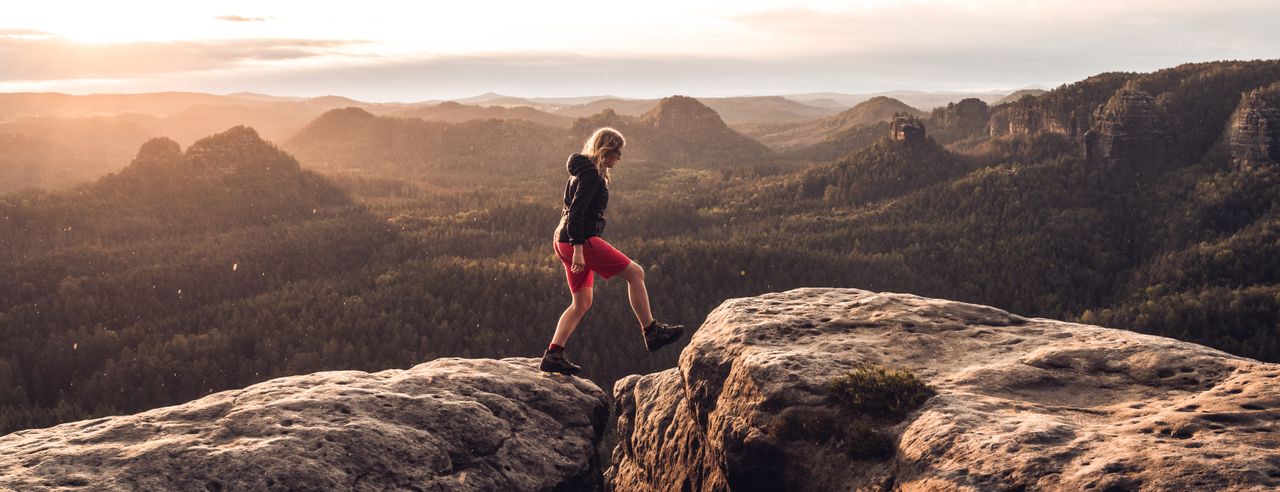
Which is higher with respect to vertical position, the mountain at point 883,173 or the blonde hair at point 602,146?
the blonde hair at point 602,146

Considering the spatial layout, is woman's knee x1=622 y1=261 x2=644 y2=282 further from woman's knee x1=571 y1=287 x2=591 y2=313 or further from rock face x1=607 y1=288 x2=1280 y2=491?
rock face x1=607 y1=288 x2=1280 y2=491

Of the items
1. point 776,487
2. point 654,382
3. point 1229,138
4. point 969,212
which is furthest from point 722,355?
point 1229,138

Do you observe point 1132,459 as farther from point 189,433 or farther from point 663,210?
point 663,210

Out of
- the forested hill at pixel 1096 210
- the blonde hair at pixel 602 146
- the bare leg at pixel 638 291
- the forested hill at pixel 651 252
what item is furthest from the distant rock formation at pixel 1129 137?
the blonde hair at pixel 602 146

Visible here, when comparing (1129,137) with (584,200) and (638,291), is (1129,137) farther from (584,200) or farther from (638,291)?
(584,200)

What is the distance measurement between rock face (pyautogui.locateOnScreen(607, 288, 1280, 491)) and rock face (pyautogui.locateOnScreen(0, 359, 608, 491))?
340cm

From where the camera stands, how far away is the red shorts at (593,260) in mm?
15930

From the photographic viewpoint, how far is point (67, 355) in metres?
86.6

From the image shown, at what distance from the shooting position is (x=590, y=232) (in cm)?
1579

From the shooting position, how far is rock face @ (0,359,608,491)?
12.3 m

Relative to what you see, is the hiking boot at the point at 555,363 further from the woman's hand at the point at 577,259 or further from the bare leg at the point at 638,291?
the woman's hand at the point at 577,259

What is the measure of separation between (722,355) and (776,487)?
3010 mm

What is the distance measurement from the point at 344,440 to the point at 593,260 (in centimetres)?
573

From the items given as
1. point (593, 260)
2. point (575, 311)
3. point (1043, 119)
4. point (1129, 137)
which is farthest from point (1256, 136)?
point (593, 260)
